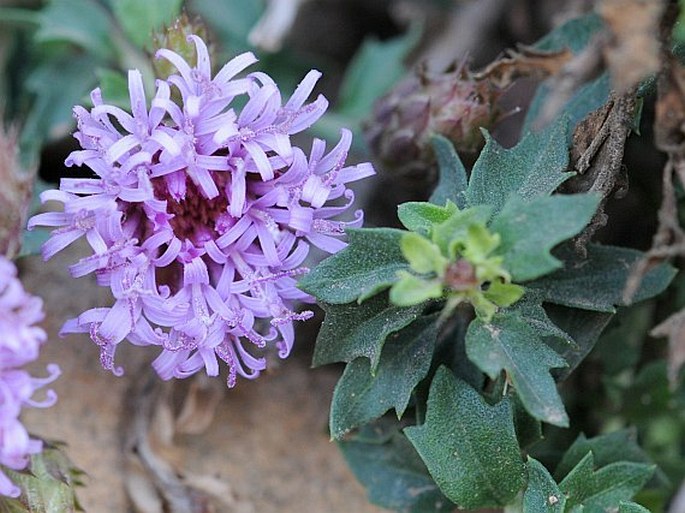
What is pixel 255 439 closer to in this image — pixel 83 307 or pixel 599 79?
pixel 83 307

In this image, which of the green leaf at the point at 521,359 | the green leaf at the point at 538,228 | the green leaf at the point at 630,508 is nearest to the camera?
the green leaf at the point at 538,228

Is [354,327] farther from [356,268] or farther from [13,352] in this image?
[13,352]

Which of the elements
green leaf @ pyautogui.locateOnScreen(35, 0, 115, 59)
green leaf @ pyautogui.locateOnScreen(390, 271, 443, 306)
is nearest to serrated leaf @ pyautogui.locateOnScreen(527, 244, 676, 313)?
green leaf @ pyautogui.locateOnScreen(390, 271, 443, 306)

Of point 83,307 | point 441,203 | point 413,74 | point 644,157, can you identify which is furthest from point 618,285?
point 83,307

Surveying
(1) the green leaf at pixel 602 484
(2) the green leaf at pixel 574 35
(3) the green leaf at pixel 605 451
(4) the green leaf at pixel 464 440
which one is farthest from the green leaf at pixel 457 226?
(2) the green leaf at pixel 574 35

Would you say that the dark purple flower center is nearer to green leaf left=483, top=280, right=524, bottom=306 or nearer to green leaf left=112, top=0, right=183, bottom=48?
green leaf left=483, top=280, right=524, bottom=306

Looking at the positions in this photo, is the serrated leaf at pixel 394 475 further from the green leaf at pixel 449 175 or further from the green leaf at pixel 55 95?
the green leaf at pixel 55 95

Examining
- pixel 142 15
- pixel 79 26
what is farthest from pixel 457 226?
pixel 79 26
